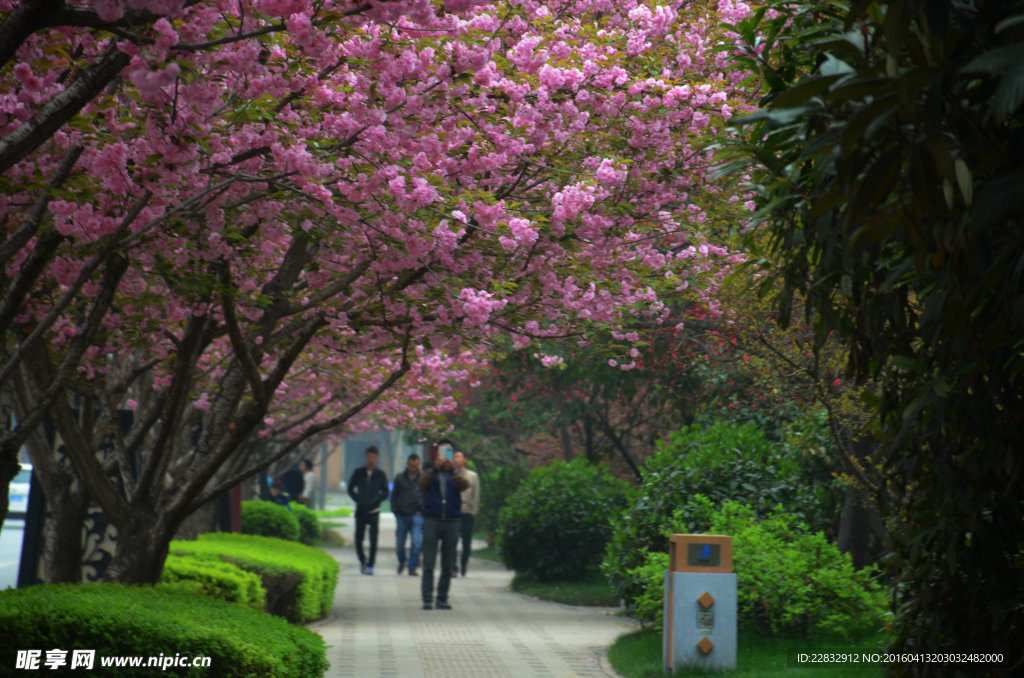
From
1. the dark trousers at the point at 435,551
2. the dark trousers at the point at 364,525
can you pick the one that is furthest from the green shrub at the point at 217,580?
the dark trousers at the point at 364,525

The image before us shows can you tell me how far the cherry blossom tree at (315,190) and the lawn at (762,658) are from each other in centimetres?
297

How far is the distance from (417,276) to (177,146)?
2705 mm

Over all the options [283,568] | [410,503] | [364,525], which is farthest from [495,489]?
[283,568]

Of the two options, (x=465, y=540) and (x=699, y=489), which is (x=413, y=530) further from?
(x=699, y=489)

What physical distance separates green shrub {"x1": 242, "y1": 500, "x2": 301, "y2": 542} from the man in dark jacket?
6.47 metres

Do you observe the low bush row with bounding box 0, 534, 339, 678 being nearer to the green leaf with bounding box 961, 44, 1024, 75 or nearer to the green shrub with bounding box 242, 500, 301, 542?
the green leaf with bounding box 961, 44, 1024, 75

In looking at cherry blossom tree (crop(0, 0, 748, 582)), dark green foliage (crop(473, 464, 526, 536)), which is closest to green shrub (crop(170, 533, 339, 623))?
cherry blossom tree (crop(0, 0, 748, 582))

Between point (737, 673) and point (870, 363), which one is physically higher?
point (870, 363)

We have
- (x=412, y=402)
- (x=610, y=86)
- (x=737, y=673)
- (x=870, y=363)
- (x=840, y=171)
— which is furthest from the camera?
(x=412, y=402)

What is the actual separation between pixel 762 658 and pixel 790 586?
2.11 ft

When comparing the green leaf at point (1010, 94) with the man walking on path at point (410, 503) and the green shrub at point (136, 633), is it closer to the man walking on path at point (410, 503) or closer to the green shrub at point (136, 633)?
the green shrub at point (136, 633)

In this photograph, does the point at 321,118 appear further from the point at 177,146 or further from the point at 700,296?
the point at 700,296

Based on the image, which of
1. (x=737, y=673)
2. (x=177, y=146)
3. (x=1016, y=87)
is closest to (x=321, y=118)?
(x=177, y=146)

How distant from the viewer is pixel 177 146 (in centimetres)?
550
